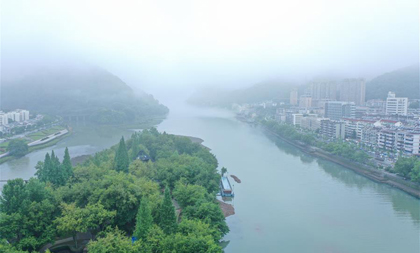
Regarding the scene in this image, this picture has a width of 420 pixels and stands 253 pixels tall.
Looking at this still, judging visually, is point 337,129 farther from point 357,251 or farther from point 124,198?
point 124,198

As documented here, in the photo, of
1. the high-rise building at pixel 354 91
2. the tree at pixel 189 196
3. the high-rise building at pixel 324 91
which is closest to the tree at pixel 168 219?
the tree at pixel 189 196

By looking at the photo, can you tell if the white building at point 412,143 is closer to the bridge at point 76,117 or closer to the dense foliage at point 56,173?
the dense foliage at point 56,173

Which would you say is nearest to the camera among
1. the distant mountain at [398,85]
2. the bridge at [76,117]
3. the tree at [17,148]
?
the tree at [17,148]

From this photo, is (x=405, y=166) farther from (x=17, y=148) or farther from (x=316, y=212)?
(x=17, y=148)

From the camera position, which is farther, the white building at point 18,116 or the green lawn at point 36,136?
the white building at point 18,116

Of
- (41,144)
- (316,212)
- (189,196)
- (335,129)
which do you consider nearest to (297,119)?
(335,129)
